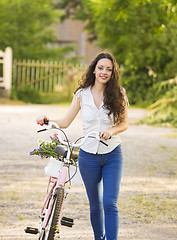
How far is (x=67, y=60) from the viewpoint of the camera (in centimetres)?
2906

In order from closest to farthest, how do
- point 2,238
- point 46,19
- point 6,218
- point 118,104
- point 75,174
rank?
1. point 118,104
2. point 75,174
3. point 2,238
4. point 6,218
5. point 46,19

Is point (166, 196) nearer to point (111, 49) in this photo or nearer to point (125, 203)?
point (125, 203)

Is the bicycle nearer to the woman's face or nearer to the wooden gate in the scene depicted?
the woman's face

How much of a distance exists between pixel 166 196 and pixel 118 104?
288 centimetres

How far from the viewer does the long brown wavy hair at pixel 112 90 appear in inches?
163

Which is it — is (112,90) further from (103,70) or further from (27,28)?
(27,28)

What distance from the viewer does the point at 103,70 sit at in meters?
4.24

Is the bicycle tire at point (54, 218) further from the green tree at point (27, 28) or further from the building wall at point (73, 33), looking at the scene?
the building wall at point (73, 33)

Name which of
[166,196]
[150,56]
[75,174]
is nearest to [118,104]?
[75,174]

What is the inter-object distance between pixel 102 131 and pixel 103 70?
0.49m

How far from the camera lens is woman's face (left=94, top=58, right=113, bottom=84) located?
424 cm

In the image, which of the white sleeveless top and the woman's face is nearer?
the white sleeveless top

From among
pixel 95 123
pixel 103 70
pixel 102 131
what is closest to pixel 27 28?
pixel 103 70

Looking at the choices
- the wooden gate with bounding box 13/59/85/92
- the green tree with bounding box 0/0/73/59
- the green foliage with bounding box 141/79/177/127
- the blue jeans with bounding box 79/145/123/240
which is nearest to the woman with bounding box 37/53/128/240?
the blue jeans with bounding box 79/145/123/240
